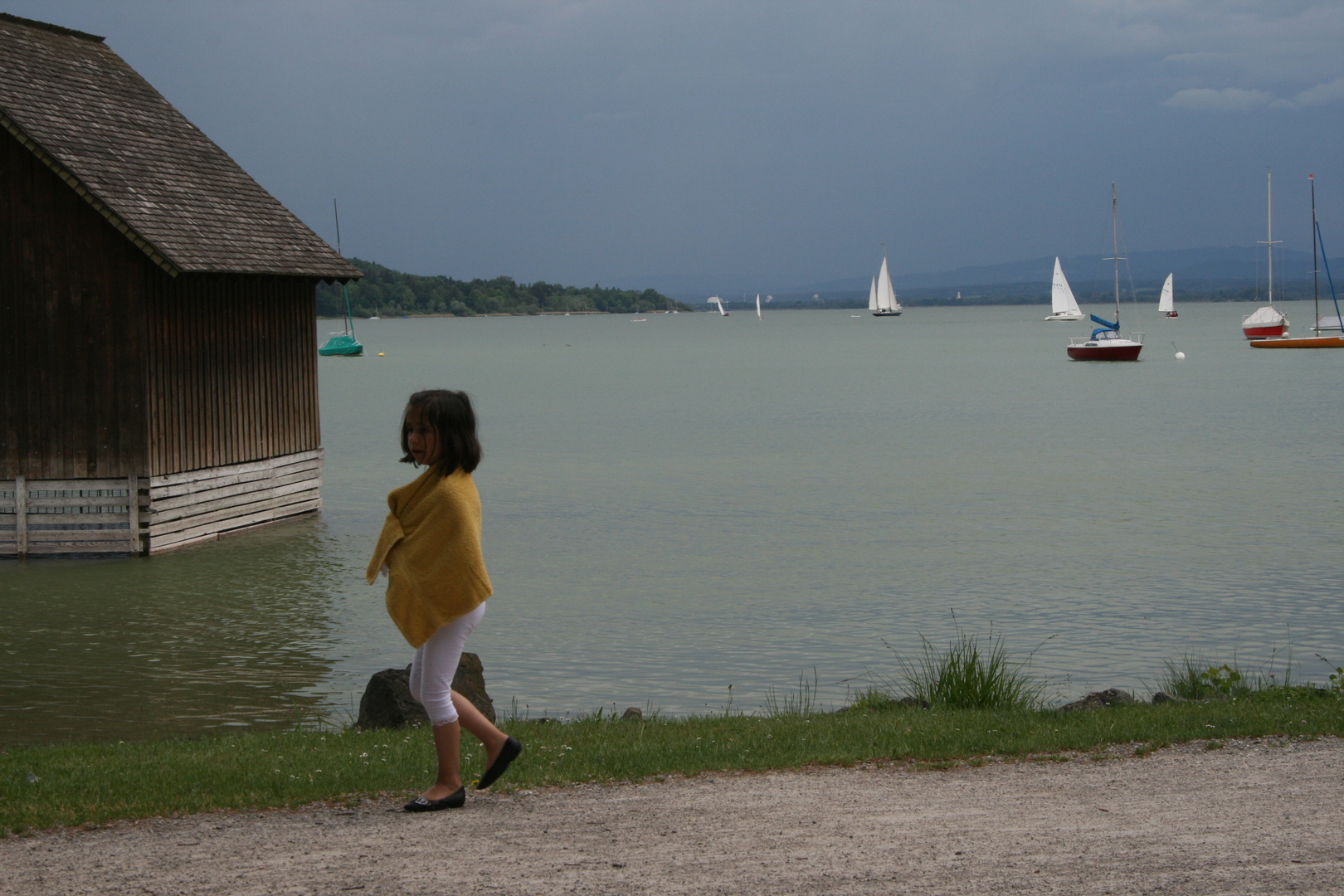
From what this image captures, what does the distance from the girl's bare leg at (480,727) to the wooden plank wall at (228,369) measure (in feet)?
40.3

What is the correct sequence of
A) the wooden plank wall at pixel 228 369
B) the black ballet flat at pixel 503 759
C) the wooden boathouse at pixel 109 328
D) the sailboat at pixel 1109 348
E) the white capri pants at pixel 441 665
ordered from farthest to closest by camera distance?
the sailboat at pixel 1109 348, the wooden plank wall at pixel 228 369, the wooden boathouse at pixel 109 328, the black ballet flat at pixel 503 759, the white capri pants at pixel 441 665

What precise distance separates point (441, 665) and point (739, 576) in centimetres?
1264

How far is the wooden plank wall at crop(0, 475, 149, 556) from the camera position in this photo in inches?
703

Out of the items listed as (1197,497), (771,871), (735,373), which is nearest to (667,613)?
(771,871)

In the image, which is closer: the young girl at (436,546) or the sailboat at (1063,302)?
the young girl at (436,546)

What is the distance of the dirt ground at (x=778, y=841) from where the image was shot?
5566 millimetres

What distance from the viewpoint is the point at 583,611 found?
16516mm

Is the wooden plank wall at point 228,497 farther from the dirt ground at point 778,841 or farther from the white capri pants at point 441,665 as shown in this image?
the white capri pants at point 441,665

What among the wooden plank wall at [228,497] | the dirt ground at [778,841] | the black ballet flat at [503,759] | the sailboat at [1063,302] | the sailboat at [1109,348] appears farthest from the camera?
the sailboat at [1063,302]

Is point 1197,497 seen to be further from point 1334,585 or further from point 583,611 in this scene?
point 583,611

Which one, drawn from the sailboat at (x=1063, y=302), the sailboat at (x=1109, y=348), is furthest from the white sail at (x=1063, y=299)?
the sailboat at (x=1109, y=348)

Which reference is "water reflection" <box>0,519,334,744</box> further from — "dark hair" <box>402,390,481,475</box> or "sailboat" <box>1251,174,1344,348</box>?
"sailboat" <box>1251,174,1344,348</box>

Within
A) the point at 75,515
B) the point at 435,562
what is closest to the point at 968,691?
the point at 435,562

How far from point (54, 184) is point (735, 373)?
2861 inches
